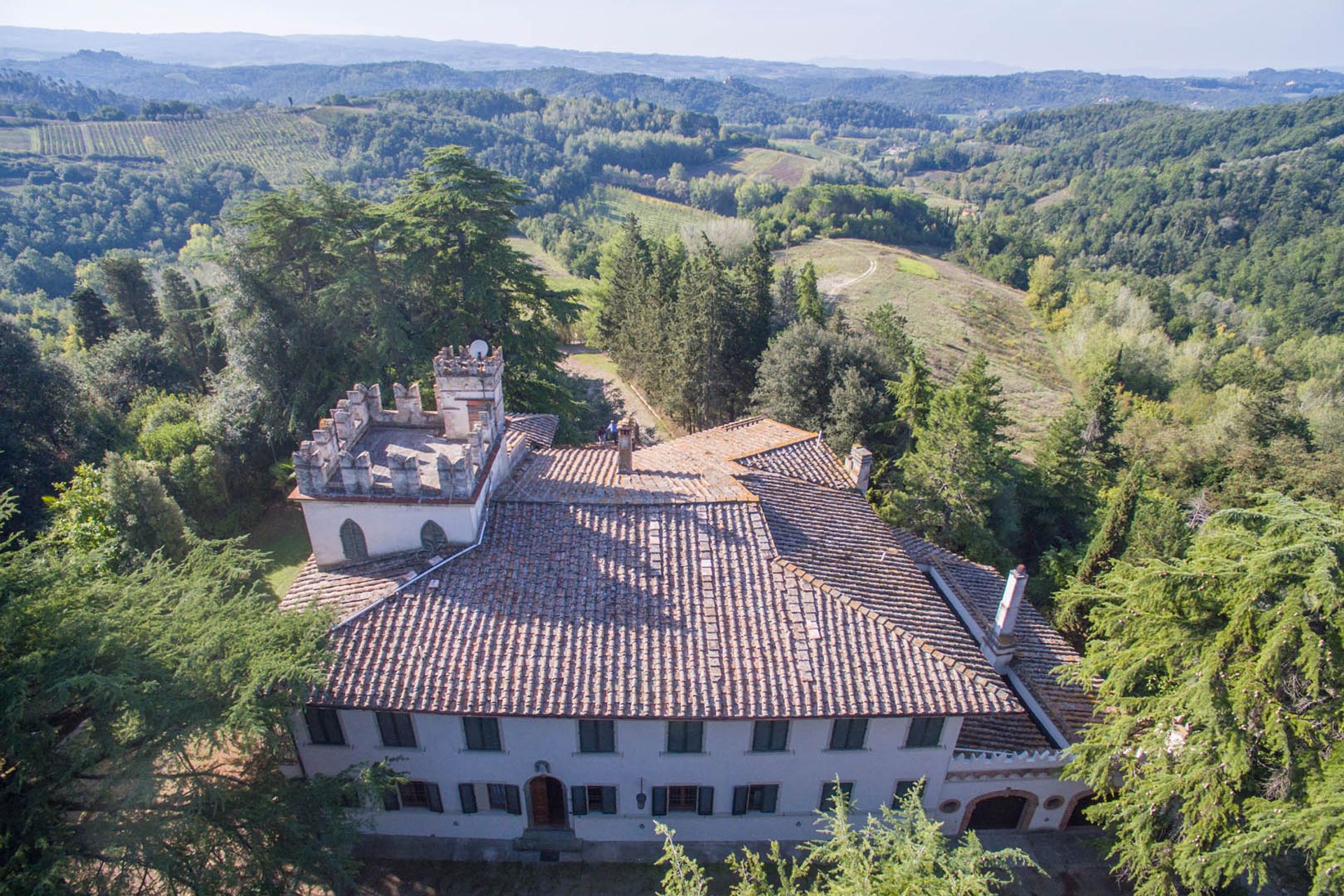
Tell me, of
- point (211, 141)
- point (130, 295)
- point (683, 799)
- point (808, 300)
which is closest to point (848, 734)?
point (683, 799)

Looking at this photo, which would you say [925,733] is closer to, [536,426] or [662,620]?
[662,620]

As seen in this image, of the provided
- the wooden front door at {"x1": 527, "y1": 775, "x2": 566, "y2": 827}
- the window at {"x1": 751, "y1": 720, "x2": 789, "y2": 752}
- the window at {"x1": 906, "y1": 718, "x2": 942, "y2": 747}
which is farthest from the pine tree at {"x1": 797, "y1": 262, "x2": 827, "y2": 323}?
the wooden front door at {"x1": 527, "y1": 775, "x2": 566, "y2": 827}

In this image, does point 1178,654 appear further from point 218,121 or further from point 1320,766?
point 218,121

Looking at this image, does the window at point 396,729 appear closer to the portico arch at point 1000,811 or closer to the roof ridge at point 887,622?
the roof ridge at point 887,622

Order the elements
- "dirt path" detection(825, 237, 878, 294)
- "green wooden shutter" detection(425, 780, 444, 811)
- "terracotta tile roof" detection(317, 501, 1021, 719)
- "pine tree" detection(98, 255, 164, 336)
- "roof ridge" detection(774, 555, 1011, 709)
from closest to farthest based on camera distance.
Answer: "terracotta tile roof" detection(317, 501, 1021, 719), "roof ridge" detection(774, 555, 1011, 709), "green wooden shutter" detection(425, 780, 444, 811), "pine tree" detection(98, 255, 164, 336), "dirt path" detection(825, 237, 878, 294)

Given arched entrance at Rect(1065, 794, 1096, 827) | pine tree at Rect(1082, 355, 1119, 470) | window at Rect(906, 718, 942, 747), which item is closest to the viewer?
window at Rect(906, 718, 942, 747)

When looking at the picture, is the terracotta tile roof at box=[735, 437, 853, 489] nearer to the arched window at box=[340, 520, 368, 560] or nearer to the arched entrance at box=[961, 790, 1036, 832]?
the arched entrance at box=[961, 790, 1036, 832]

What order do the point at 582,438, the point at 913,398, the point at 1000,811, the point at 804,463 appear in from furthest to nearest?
the point at 582,438 → the point at 913,398 → the point at 804,463 → the point at 1000,811
